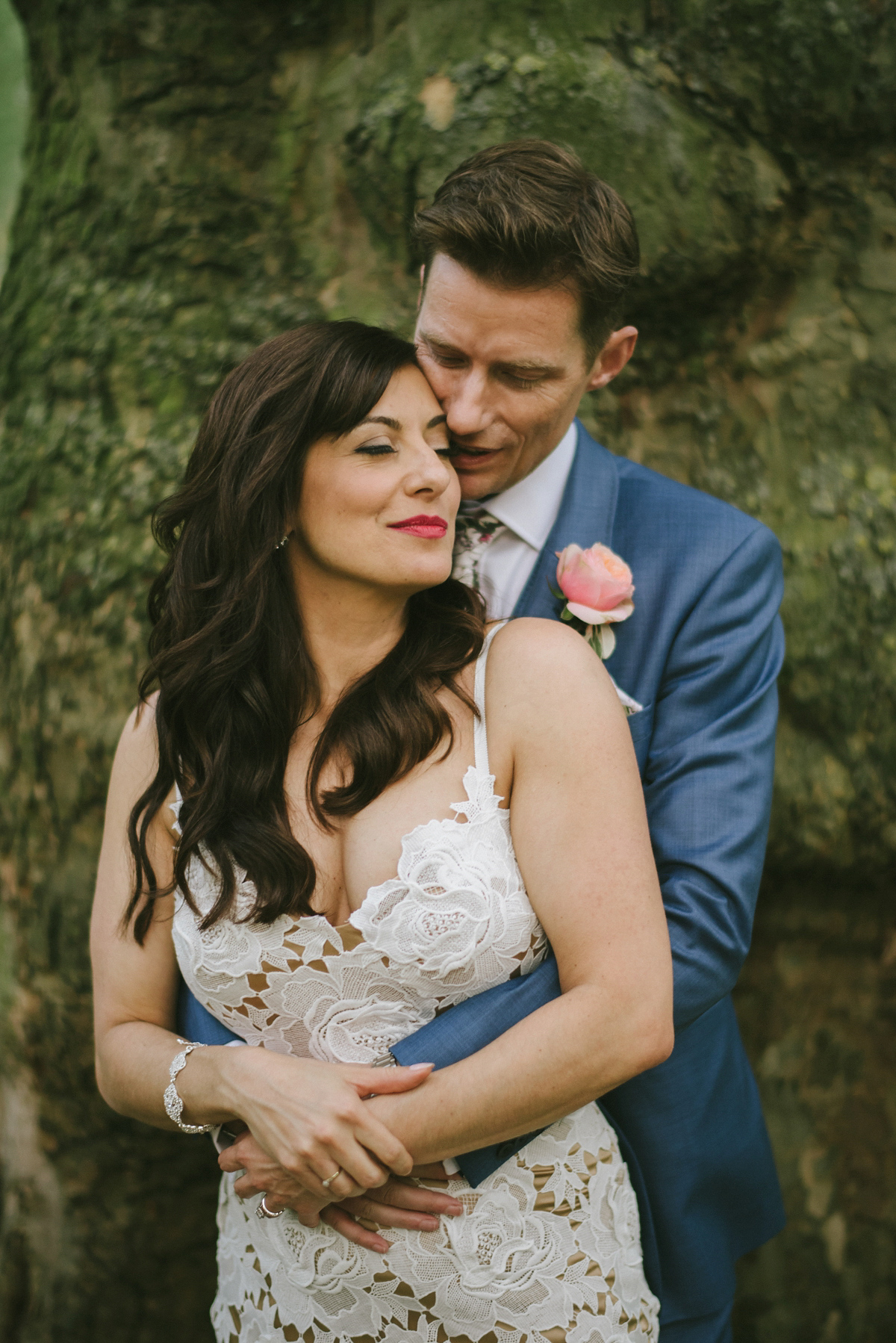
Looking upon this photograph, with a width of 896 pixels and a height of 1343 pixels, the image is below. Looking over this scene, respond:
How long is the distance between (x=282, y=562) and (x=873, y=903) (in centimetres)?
213

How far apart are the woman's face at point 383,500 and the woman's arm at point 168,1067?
55 cm

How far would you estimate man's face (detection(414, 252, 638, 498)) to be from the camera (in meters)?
2.24

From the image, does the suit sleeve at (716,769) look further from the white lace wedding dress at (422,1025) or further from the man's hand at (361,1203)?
the man's hand at (361,1203)

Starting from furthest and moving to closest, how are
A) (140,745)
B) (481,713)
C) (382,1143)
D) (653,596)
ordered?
(653,596) < (140,745) < (481,713) < (382,1143)

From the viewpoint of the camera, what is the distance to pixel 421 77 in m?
2.90

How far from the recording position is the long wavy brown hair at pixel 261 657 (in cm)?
194

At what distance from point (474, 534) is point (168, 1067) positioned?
1293 millimetres

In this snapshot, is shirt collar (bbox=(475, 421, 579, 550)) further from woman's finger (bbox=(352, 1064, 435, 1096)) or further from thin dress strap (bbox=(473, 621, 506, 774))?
woman's finger (bbox=(352, 1064, 435, 1096))

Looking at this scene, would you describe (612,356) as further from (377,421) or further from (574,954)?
(574,954)

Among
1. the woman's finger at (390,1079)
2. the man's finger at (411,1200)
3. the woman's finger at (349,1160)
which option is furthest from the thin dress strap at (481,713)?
the man's finger at (411,1200)

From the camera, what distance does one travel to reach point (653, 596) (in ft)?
7.38

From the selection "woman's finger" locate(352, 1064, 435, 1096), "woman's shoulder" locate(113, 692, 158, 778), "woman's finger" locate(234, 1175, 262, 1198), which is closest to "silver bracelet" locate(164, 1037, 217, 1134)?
Answer: "woman's finger" locate(234, 1175, 262, 1198)

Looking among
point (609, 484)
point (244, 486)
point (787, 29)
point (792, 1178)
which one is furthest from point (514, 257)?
point (792, 1178)

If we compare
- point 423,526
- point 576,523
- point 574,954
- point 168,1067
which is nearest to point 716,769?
point 574,954
